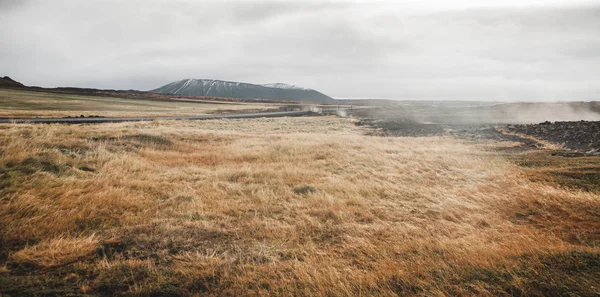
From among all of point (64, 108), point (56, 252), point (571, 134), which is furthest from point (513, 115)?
point (64, 108)

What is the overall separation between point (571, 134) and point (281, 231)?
37797 millimetres

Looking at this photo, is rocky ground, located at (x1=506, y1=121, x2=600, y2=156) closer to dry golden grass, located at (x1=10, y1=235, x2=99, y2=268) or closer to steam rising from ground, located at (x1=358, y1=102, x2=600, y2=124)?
steam rising from ground, located at (x1=358, y1=102, x2=600, y2=124)

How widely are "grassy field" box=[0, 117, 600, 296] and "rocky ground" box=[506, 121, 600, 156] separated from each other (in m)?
18.7

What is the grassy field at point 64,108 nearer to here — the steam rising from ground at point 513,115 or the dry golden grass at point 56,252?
the dry golden grass at point 56,252

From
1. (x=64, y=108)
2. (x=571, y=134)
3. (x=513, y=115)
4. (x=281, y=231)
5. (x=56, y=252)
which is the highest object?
(x=513, y=115)

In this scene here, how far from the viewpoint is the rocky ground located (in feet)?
78.2

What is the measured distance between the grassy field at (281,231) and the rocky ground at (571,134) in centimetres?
1867

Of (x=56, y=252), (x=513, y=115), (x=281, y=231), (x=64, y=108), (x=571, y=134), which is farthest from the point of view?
(x=513, y=115)

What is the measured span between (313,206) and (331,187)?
2.20m

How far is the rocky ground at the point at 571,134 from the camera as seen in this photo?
938 inches

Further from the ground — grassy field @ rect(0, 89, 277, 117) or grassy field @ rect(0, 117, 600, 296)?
grassy field @ rect(0, 89, 277, 117)

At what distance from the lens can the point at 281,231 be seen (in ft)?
21.0

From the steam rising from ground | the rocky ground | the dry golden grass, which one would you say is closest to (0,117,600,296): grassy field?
the dry golden grass

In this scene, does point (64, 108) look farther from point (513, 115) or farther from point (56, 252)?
point (513, 115)
